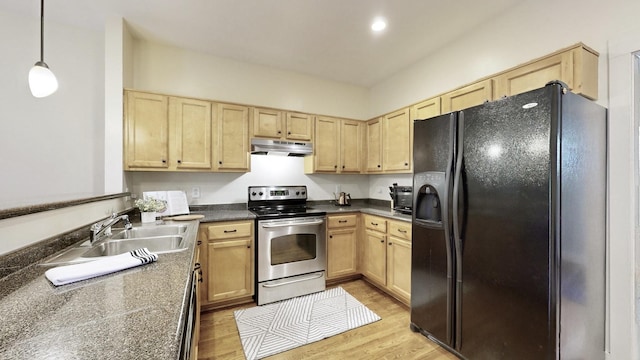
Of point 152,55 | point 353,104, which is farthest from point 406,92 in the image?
point 152,55

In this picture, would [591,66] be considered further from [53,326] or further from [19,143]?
[19,143]

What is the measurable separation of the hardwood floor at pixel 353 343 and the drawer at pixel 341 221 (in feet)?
3.31

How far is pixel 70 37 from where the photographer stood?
2443mm

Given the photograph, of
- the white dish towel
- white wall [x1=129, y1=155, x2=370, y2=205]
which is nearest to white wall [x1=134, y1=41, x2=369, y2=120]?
white wall [x1=129, y1=155, x2=370, y2=205]

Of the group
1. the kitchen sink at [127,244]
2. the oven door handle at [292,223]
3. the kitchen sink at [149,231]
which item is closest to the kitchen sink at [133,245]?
the kitchen sink at [127,244]

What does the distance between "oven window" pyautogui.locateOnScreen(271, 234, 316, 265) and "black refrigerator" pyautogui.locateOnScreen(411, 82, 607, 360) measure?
1.36 meters

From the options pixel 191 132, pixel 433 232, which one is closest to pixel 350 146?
pixel 433 232

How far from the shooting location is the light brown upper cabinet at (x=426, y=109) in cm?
250

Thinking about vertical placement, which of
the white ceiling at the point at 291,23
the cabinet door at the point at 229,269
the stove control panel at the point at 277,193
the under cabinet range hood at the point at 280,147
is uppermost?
the white ceiling at the point at 291,23

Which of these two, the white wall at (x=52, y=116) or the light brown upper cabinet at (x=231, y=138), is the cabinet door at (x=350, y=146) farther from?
the white wall at (x=52, y=116)

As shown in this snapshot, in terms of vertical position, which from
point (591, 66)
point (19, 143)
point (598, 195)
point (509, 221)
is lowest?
point (509, 221)

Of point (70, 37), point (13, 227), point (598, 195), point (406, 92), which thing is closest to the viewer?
point (13, 227)

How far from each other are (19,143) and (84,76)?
2.71 feet

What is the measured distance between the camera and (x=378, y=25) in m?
2.38
